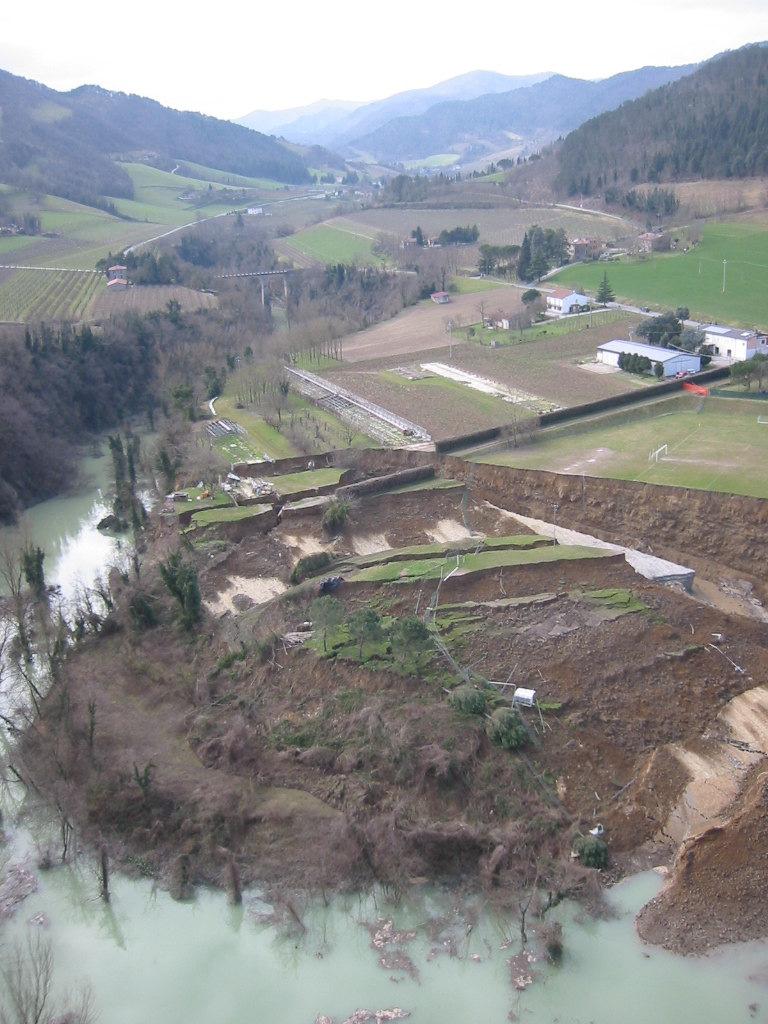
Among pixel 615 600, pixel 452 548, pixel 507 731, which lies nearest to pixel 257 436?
pixel 452 548

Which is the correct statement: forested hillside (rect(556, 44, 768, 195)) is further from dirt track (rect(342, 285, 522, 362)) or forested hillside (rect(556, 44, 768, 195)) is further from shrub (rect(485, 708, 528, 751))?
shrub (rect(485, 708, 528, 751))

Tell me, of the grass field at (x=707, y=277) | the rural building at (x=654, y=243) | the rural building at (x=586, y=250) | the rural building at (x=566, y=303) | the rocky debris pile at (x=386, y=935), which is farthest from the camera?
the rural building at (x=586, y=250)

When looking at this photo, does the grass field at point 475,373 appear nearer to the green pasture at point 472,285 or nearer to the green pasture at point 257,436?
the green pasture at point 257,436

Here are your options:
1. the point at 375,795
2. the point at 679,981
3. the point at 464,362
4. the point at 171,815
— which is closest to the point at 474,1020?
the point at 679,981

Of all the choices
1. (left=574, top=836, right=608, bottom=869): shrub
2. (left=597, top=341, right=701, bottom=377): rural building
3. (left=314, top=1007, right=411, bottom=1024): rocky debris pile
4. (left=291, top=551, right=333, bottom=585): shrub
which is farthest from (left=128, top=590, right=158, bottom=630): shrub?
(left=597, top=341, right=701, bottom=377): rural building

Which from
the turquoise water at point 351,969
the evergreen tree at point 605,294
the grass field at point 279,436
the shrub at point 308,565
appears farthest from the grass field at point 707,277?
the turquoise water at point 351,969

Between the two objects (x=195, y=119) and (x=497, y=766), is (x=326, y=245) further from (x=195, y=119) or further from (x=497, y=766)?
(x=195, y=119)

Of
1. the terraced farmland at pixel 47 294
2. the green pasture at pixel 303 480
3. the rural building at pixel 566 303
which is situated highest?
the terraced farmland at pixel 47 294
